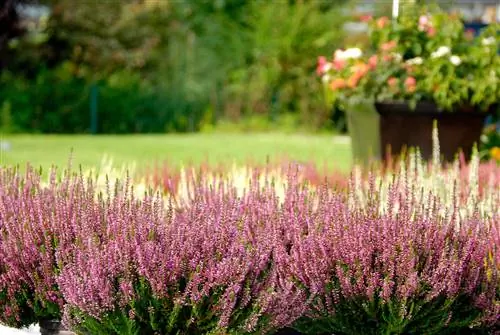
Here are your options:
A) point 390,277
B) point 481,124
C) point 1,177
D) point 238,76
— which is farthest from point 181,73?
point 390,277

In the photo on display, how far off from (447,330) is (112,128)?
1676 centimetres

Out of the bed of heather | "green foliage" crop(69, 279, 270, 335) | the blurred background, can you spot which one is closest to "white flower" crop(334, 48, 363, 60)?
the bed of heather

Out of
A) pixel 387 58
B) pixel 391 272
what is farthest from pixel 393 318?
pixel 387 58

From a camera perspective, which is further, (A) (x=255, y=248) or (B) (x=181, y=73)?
(B) (x=181, y=73)

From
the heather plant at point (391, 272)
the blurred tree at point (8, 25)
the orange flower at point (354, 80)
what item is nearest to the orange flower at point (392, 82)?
the orange flower at point (354, 80)

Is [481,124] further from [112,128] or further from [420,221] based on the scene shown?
[112,128]

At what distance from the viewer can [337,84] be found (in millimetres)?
9766

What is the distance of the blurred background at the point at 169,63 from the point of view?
67.6 ft

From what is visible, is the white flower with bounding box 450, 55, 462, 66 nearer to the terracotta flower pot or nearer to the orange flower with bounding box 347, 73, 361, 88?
the terracotta flower pot

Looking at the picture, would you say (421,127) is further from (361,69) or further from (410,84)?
(361,69)

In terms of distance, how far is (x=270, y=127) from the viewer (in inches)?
842

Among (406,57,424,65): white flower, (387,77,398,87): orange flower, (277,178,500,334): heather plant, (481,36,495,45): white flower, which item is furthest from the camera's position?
(481,36,495,45): white flower

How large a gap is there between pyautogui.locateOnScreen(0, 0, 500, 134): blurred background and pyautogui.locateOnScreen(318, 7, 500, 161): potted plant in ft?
37.0

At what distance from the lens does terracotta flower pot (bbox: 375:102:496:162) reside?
30.7 feet
